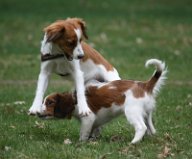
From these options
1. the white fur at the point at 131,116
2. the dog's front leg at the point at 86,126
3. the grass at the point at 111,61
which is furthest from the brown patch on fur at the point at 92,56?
the dog's front leg at the point at 86,126

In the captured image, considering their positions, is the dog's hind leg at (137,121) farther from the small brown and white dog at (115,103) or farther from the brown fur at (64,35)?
the brown fur at (64,35)

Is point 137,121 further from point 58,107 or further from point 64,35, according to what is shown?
point 64,35

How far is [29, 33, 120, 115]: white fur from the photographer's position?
9344mm

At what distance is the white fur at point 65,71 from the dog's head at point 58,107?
0.34 feet

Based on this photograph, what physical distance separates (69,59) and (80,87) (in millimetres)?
396

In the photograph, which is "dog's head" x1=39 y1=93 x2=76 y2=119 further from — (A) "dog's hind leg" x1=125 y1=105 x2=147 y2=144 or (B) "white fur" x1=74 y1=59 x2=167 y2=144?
(A) "dog's hind leg" x1=125 y1=105 x2=147 y2=144

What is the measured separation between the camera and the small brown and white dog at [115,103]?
9.05 metres

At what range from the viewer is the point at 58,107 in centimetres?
952

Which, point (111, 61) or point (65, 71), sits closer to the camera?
point (65, 71)

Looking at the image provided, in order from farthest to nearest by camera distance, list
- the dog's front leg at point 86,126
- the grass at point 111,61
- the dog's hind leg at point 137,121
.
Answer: the dog's front leg at point 86,126, the dog's hind leg at point 137,121, the grass at point 111,61

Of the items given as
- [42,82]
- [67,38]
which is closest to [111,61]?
[42,82]

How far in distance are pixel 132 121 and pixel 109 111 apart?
44 centimetres

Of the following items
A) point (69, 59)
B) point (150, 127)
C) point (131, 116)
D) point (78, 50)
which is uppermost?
point (78, 50)

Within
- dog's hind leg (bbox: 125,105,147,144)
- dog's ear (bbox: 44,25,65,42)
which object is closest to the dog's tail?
dog's hind leg (bbox: 125,105,147,144)
